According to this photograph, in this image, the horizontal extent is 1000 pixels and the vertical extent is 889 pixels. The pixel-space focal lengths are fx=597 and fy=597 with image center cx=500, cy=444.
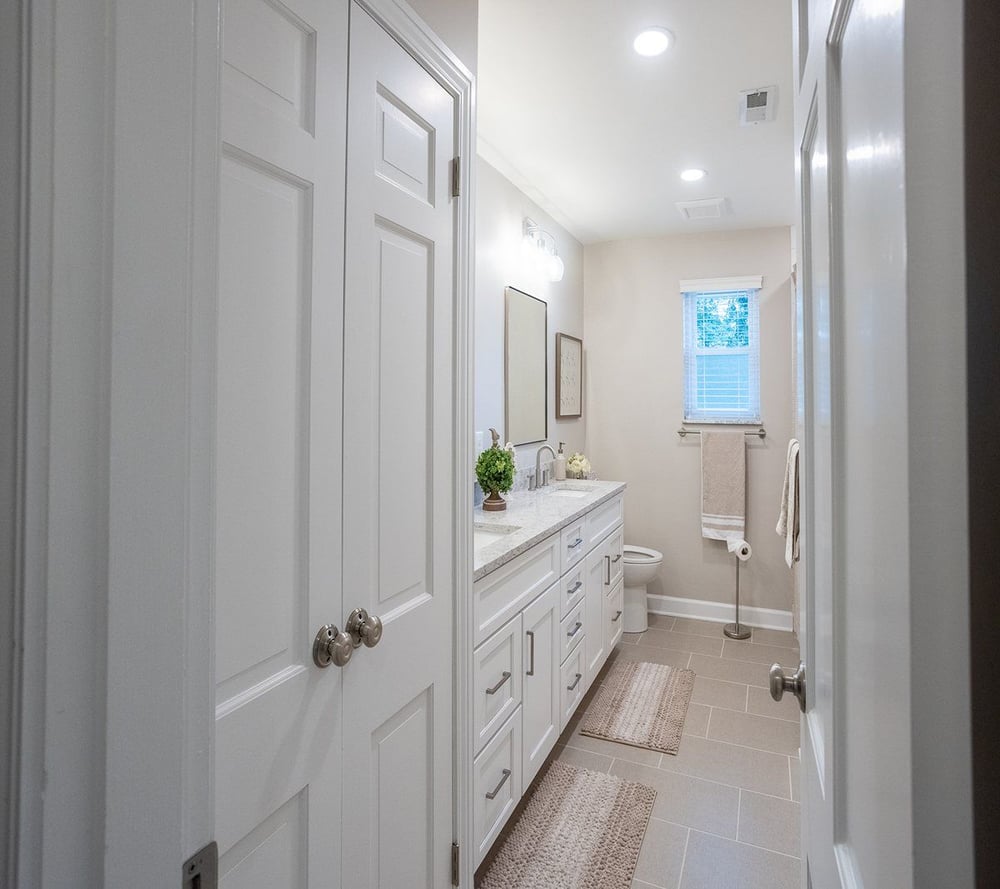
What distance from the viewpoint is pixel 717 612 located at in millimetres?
4125

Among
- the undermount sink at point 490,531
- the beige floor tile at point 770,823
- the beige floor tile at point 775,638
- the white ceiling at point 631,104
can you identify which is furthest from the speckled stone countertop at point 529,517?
the white ceiling at point 631,104

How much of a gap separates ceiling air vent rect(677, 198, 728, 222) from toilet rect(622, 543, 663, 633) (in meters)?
2.17

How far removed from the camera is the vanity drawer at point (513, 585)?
1.67 m

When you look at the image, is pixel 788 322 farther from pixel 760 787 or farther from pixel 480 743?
pixel 480 743

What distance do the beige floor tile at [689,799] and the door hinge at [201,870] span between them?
1995 mm

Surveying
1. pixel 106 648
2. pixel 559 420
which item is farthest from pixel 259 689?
pixel 559 420

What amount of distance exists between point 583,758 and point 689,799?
0.44 metres

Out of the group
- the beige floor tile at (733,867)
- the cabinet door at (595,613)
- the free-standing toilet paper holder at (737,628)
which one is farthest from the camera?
the free-standing toilet paper holder at (737,628)

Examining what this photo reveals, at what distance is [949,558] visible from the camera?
0.30m

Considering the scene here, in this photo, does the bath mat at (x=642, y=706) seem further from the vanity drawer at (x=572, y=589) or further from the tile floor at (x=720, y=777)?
the vanity drawer at (x=572, y=589)

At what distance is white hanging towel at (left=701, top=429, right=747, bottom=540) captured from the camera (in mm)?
3922

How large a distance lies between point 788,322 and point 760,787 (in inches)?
109

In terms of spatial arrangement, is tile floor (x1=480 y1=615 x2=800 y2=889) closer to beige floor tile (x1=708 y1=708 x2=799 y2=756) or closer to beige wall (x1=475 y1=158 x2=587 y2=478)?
beige floor tile (x1=708 y1=708 x2=799 y2=756)

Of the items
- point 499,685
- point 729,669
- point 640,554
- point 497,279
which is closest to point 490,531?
point 499,685
